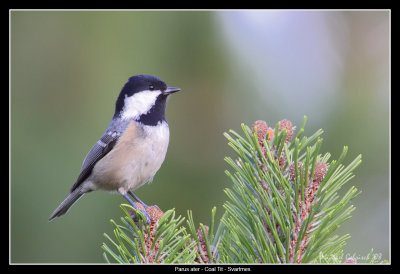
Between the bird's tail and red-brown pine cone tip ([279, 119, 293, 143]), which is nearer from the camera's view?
red-brown pine cone tip ([279, 119, 293, 143])

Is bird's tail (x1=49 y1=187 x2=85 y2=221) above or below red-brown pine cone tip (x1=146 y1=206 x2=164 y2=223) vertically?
below

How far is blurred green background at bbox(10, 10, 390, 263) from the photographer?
361 cm

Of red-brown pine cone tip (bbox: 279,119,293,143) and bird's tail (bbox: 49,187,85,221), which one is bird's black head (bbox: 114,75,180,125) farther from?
red-brown pine cone tip (bbox: 279,119,293,143)

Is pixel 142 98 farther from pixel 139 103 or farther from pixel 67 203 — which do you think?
pixel 67 203

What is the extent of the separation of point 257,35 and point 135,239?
268 centimetres

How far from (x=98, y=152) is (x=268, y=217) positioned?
195 cm

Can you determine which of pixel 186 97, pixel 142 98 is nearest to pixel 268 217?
pixel 142 98

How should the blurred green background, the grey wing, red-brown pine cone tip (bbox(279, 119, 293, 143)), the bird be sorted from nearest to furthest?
red-brown pine cone tip (bbox(279, 119, 293, 143)), the bird, the grey wing, the blurred green background

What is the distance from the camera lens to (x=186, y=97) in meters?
4.34

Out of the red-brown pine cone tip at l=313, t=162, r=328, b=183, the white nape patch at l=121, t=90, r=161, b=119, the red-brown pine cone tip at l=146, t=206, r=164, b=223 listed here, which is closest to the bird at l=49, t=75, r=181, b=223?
the white nape patch at l=121, t=90, r=161, b=119

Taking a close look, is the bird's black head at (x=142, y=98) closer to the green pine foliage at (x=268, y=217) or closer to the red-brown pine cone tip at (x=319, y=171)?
the green pine foliage at (x=268, y=217)

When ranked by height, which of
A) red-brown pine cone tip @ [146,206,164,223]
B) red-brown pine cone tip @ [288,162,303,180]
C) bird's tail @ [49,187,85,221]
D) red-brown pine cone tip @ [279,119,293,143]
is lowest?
bird's tail @ [49,187,85,221]

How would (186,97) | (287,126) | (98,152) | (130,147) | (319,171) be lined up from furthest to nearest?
(186,97)
(98,152)
(130,147)
(287,126)
(319,171)

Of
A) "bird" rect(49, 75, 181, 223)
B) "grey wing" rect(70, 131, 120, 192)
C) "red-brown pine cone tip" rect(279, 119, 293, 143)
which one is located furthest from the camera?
"grey wing" rect(70, 131, 120, 192)
